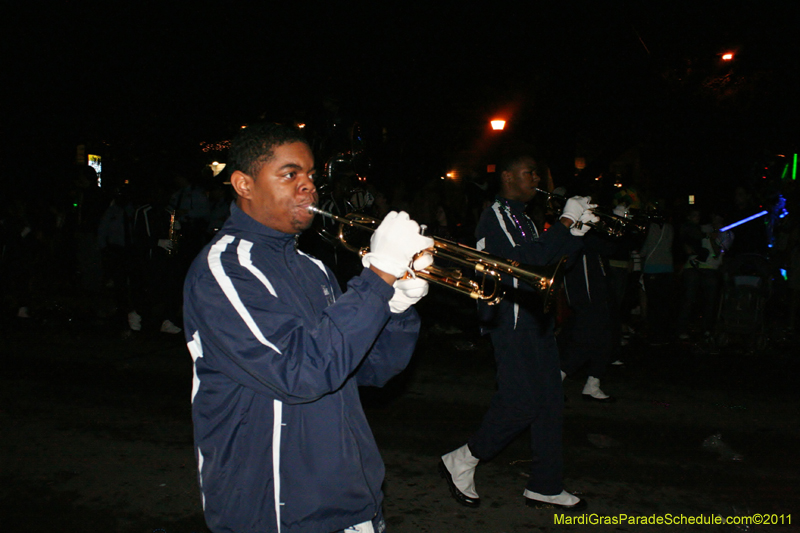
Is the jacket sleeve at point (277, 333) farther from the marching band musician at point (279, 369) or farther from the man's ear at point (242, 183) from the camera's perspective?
the man's ear at point (242, 183)

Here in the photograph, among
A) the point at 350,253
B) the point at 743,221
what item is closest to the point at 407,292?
the point at 350,253

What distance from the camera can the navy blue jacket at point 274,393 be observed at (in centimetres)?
190

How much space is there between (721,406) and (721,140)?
49.2 feet

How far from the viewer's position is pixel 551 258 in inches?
157

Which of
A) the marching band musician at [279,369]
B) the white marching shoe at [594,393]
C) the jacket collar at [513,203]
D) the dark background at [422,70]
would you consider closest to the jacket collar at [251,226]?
the marching band musician at [279,369]

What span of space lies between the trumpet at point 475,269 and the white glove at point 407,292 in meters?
0.12

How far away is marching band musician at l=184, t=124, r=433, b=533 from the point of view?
1906mm

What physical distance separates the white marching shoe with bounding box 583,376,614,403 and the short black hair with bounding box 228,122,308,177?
507 cm

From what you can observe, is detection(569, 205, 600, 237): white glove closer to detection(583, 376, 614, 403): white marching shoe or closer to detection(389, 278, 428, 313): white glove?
detection(389, 278, 428, 313): white glove

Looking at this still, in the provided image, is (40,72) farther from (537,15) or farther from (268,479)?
(268,479)

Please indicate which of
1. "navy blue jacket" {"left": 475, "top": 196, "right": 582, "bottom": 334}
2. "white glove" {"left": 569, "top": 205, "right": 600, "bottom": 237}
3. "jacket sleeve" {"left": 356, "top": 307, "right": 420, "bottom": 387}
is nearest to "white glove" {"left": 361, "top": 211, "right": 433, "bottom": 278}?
"jacket sleeve" {"left": 356, "top": 307, "right": 420, "bottom": 387}

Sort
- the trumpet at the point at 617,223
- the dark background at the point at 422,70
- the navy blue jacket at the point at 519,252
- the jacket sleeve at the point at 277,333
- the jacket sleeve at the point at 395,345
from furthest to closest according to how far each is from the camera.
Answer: the dark background at the point at 422,70 → the trumpet at the point at 617,223 → the navy blue jacket at the point at 519,252 → the jacket sleeve at the point at 395,345 → the jacket sleeve at the point at 277,333

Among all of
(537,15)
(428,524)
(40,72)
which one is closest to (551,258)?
(428,524)

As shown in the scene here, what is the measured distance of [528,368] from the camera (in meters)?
3.94
